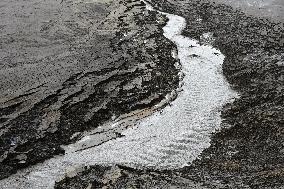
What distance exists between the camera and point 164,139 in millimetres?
6988

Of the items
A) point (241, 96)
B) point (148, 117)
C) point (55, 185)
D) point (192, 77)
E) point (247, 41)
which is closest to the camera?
point (55, 185)

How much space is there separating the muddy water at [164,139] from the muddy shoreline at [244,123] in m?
0.26

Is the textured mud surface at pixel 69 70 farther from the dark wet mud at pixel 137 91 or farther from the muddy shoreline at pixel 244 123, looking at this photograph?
the muddy shoreline at pixel 244 123

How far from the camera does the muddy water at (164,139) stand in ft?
20.5

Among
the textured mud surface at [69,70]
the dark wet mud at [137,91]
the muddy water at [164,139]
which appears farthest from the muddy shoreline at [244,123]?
the textured mud surface at [69,70]

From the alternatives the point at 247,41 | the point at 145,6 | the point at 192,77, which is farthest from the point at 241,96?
the point at 145,6

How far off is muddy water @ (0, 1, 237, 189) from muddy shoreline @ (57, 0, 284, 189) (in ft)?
0.86

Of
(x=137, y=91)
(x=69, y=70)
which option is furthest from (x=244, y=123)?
(x=69, y=70)

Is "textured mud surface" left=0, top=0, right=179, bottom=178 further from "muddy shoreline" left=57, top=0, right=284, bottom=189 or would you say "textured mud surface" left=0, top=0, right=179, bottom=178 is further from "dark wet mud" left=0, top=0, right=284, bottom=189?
"muddy shoreline" left=57, top=0, right=284, bottom=189

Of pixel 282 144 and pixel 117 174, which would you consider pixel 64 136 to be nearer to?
pixel 117 174

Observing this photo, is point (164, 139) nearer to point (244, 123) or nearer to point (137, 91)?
point (244, 123)

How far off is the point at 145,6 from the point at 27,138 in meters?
7.60

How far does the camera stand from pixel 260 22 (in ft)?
38.0

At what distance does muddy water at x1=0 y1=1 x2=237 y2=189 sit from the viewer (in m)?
6.25
